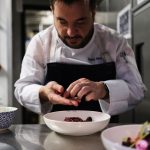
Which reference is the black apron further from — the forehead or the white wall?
the white wall

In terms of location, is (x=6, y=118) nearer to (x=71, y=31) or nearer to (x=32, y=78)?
(x=32, y=78)

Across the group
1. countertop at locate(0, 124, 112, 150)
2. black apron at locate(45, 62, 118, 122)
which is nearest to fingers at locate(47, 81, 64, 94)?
countertop at locate(0, 124, 112, 150)

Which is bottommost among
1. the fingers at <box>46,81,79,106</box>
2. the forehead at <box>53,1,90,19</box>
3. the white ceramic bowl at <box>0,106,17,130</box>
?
the white ceramic bowl at <box>0,106,17,130</box>

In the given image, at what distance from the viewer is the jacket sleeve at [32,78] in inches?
40.5

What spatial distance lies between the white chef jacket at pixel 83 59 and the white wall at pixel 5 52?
133 cm

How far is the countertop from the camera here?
0.69 meters

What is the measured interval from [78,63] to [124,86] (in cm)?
25

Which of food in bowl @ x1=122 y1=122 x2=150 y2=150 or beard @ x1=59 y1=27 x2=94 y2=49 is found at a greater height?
beard @ x1=59 y1=27 x2=94 y2=49

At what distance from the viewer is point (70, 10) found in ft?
3.47

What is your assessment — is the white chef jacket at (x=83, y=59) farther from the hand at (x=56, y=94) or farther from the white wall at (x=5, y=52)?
the white wall at (x=5, y=52)

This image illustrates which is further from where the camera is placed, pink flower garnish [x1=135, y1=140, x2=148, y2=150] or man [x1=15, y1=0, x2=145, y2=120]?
man [x1=15, y1=0, x2=145, y2=120]

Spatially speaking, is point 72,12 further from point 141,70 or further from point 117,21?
point 117,21

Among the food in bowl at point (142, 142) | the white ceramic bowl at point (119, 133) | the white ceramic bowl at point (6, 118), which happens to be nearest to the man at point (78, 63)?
the white ceramic bowl at point (6, 118)

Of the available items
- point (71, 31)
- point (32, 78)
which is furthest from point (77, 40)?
point (32, 78)
